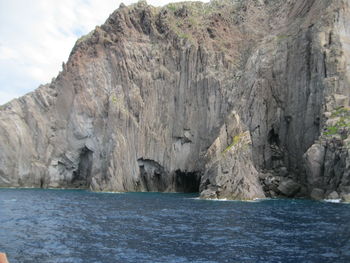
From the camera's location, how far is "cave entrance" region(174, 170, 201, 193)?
356 ft

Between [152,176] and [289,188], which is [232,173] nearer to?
[289,188]

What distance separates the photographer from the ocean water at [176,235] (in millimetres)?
29547

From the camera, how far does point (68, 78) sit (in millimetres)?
123688

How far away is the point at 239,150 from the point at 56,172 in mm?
59046

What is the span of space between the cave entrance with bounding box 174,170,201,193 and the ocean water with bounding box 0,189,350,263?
52.1m

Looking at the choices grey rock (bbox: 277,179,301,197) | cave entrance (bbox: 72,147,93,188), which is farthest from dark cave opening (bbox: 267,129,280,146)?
cave entrance (bbox: 72,147,93,188)

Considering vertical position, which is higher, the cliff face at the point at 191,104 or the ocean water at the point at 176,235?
the cliff face at the point at 191,104

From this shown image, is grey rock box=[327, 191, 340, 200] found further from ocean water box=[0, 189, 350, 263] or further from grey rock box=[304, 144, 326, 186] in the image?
ocean water box=[0, 189, 350, 263]

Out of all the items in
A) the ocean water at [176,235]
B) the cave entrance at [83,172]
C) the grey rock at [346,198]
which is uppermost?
the cave entrance at [83,172]

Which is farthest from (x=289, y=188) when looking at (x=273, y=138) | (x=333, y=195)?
(x=273, y=138)

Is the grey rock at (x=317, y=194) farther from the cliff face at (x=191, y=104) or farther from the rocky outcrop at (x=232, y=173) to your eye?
the rocky outcrop at (x=232, y=173)

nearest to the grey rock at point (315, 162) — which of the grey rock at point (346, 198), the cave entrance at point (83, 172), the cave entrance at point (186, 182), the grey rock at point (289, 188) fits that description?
the grey rock at point (289, 188)

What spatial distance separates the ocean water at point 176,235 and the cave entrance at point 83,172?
62916 mm

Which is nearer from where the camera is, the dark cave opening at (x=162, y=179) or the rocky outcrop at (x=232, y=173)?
the rocky outcrop at (x=232, y=173)
